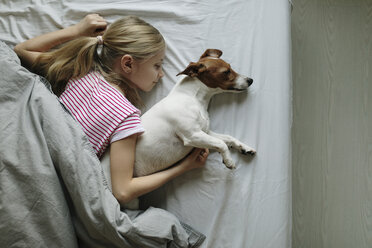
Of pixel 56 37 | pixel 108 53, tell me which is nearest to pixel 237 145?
pixel 108 53

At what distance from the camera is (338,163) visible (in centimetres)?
143

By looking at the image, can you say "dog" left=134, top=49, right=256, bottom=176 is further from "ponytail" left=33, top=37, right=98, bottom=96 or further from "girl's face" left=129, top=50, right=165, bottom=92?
"ponytail" left=33, top=37, right=98, bottom=96

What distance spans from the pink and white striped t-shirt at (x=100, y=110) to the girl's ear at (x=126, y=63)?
0.08 metres

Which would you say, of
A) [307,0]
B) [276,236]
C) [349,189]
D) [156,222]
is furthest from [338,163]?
[156,222]

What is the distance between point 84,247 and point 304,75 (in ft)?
3.72

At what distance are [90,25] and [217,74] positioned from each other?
0.49 metres

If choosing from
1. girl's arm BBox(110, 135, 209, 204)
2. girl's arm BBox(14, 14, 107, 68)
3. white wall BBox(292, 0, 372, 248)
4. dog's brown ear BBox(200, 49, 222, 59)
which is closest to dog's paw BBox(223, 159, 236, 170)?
girl's arm BBox(110, 135, 209, 204)

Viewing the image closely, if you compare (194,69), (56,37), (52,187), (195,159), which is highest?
(194,69)

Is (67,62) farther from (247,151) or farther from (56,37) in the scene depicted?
(247,151)

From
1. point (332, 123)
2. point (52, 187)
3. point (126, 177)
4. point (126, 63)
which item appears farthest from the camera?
point (332, 123)

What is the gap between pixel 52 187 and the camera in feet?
2.88

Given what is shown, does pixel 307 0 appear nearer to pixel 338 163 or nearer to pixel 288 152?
pixel 338 163

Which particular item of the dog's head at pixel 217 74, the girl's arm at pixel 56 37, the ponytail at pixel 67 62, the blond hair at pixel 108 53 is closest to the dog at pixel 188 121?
the dog's head at pixel 217 74

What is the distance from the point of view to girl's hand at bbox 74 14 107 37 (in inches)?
46.1
